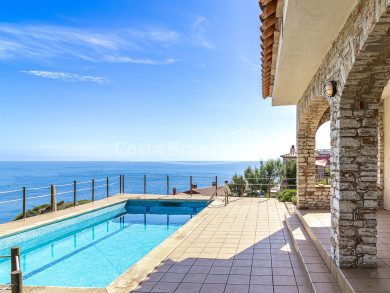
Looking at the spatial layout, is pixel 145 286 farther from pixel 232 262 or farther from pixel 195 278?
pixel 232 262

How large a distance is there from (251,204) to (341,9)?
7.01m

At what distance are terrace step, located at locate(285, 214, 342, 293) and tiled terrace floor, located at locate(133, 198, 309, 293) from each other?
0.47ft

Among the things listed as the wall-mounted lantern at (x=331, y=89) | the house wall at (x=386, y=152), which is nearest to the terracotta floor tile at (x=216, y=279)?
the wall-mounted lantern at (x=331, y=89)

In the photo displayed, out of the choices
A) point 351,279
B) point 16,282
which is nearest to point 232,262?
point 351,279

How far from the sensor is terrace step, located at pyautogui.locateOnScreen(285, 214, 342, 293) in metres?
2.89

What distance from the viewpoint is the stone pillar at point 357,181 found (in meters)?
2.88

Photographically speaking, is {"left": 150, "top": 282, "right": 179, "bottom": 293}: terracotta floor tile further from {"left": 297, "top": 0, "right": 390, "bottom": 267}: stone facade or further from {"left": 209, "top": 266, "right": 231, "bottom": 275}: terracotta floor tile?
{"left": 297, "top": 0, "right": 390, "bottom": 267}: stone facade

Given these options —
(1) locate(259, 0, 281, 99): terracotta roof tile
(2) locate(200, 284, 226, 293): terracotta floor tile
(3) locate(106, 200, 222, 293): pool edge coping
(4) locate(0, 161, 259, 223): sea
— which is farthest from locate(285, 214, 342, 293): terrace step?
(4) locate(0, 161, 259, 223): sea

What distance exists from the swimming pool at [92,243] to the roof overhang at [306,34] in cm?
403

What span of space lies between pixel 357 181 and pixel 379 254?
1.20 m

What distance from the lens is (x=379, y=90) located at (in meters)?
2.77

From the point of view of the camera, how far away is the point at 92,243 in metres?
6.12

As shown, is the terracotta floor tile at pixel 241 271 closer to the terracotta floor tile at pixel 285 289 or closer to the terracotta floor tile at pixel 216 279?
the terracotta floor tile at pixel 216 279

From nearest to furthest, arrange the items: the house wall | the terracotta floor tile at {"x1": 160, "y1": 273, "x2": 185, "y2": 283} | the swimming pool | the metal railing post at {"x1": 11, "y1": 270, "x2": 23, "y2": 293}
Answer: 1. the metal railing post at {"x1": 11, "y1": 270, "x2": 23, "y2": 293}
2. the terracotta floor tile at {"x1": 160, "y1": 273, "x2": 185, "y2": 283}
3. the swimming pool
4. the house wall
